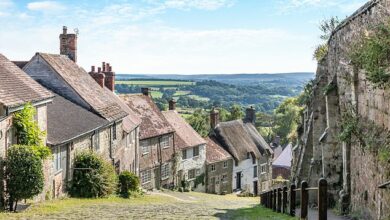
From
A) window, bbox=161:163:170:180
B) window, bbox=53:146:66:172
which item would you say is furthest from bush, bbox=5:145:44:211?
window, bbox=161:163:170:180

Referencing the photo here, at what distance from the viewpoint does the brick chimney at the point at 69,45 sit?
36.6m

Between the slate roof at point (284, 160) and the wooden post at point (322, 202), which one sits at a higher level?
the wooden post at point (322, 202)

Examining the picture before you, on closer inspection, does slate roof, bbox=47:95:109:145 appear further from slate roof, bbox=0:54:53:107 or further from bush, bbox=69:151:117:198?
slate roof, bbox=0:54:53:107

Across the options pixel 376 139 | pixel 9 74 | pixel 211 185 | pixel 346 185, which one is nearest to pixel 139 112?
pixel 211 185

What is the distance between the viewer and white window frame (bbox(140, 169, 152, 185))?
1690 inches

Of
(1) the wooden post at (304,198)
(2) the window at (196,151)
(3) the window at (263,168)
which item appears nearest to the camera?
(1) the wooden post at (304,198)

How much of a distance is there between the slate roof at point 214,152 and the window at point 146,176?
9.90 meters

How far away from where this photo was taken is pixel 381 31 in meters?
10.4

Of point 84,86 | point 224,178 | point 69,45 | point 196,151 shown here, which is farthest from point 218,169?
point 84,86

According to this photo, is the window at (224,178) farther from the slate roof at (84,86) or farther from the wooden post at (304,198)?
the wooden post at (304,198)

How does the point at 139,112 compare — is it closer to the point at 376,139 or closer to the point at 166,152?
the point at 166,152

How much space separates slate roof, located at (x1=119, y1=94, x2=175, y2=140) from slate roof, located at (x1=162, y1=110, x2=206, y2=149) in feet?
9.26

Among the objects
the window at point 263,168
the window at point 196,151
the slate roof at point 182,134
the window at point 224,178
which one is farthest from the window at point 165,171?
the window at point 263,168

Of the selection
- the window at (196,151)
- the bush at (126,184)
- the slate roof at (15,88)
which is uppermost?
the slate roof at (15,88)
